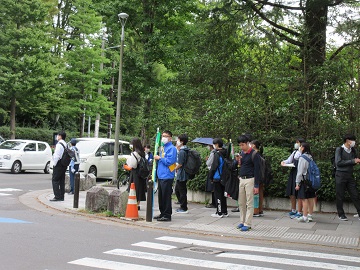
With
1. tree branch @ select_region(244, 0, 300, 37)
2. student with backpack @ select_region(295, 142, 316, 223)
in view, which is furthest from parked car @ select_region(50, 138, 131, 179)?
student with backpack @ select_region(295, 142, 316, 223)

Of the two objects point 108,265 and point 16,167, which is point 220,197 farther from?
point 16,167

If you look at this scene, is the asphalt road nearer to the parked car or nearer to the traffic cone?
the traffic cone

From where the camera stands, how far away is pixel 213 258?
7.13m

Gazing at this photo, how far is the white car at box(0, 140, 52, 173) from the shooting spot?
22100 millimetres

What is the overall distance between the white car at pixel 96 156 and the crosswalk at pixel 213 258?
12210 millimetres

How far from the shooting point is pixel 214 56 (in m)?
16.8

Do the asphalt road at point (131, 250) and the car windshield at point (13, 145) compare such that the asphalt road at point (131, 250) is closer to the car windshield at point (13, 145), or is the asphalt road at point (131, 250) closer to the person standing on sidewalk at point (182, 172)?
the person standing on sidewalk at point (182, 172)

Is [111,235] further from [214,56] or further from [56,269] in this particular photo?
[214,56]

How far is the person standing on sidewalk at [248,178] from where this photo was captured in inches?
366

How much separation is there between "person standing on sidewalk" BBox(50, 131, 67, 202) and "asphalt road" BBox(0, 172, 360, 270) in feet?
9.84

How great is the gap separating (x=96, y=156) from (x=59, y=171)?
24.2ft

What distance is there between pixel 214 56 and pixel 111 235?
9.60 m

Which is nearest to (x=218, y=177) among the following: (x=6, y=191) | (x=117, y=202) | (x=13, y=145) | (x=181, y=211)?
(x=181, y=211)

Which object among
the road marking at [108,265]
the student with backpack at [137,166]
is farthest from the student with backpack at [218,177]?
the road marking at [108,265]
